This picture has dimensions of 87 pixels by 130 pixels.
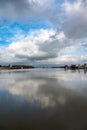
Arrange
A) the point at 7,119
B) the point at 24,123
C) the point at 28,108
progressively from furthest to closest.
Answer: the point at 28,108 < the point at 7,119 < the point at 24,123

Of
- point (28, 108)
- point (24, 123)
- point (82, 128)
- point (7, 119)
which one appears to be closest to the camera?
point (82, 128)

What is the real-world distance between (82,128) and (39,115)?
2.12 metres

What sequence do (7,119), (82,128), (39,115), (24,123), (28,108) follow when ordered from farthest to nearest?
(28,108)
(39,115)
(7,119)
(24,123)
(82,128)

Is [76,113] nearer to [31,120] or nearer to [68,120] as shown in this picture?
[68,120]

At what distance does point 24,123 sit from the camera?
596 centimetres

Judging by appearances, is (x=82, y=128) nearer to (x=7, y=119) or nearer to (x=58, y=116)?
(x=58, y=116)

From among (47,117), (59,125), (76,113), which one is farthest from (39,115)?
(76,113)

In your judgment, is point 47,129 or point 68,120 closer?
point 47,129

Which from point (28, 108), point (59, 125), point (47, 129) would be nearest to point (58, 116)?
point (59, 125)

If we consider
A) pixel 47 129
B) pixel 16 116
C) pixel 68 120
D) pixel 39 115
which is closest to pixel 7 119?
pixel 16 116

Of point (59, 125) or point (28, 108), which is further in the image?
point (28, 108)

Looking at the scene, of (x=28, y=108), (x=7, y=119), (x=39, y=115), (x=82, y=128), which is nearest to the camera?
(x=82, y=128)

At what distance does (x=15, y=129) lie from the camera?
541 centimetres

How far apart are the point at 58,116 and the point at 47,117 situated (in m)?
0.50
